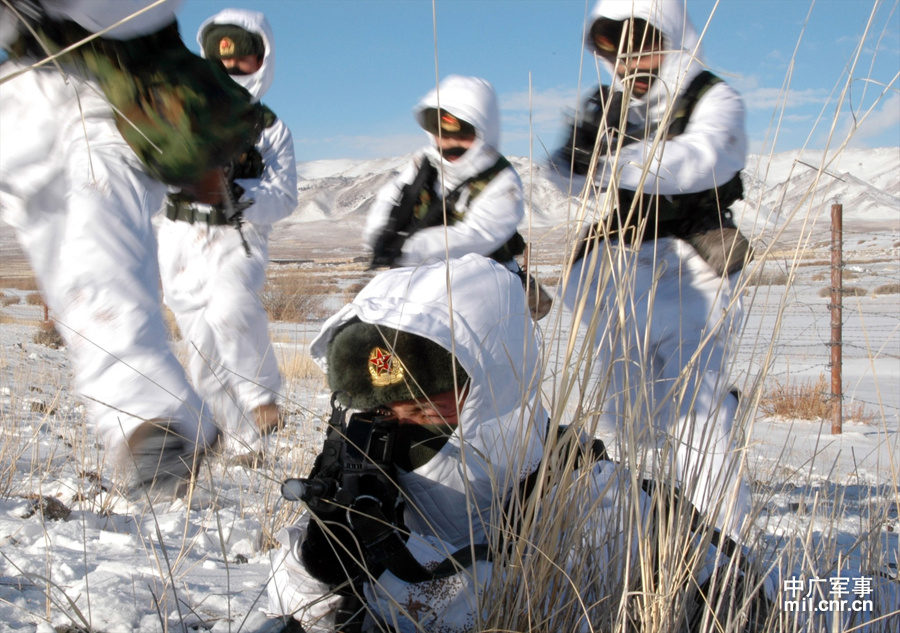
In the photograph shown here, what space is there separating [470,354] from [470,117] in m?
2.54

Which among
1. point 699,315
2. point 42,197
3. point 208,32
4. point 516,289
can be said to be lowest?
point 699,315

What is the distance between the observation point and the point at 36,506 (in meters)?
2.35

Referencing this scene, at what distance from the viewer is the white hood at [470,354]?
153cm

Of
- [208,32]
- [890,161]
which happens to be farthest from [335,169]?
[208,32]

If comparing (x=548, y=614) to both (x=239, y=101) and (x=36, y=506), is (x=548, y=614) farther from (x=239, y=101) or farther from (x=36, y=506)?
(x=36, y=506)

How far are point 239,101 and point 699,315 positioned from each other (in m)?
1.65

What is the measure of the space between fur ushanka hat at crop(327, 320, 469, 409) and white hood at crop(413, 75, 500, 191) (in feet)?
7.06

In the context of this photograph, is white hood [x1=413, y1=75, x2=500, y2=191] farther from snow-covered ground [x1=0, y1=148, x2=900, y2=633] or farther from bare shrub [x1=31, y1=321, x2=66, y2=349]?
bare shrub [x1=31, y1=321, x2=66, y2=349]

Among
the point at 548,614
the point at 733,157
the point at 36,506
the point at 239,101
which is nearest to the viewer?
the point at 548,614

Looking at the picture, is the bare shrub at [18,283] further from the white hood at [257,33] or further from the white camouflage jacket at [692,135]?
the white camouflage jacket at [692,135]

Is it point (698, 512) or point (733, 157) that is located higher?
point (733, 157)

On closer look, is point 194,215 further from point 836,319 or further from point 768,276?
point 836,319

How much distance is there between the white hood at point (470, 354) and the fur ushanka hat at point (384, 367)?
5 cm

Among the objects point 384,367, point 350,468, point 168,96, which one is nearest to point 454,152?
point 168,96
